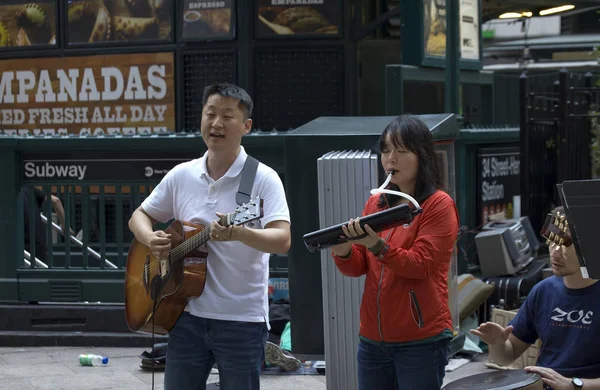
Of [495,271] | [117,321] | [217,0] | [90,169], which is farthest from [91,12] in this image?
[495,271]

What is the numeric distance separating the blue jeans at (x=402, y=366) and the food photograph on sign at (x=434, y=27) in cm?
574

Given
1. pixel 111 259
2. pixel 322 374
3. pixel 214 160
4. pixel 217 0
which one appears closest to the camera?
pixel 214 160

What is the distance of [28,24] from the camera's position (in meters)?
11.4

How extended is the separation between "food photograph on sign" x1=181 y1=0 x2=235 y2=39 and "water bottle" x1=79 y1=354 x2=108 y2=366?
13.0 feet

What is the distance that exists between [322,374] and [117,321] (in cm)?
198

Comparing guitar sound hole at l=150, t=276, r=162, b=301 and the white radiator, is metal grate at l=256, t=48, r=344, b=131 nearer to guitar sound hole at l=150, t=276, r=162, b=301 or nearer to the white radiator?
the white radiator

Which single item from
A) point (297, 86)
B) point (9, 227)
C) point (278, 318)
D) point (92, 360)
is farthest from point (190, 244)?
point (297, 86)

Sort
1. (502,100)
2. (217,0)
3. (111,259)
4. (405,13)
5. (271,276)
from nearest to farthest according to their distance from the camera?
(271,276), (111,259), (405,13), (217,0), (502,100)

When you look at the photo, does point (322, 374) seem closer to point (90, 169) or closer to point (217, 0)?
point (90, 169)

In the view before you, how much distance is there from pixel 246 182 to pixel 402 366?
104 cm

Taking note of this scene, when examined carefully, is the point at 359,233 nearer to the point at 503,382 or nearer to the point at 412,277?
the point at 412,277

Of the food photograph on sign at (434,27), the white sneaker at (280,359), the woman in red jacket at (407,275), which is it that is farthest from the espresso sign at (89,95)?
the woman in red jacket at (407,275)

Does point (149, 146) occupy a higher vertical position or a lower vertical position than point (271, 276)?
higher

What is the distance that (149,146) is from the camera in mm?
8688
